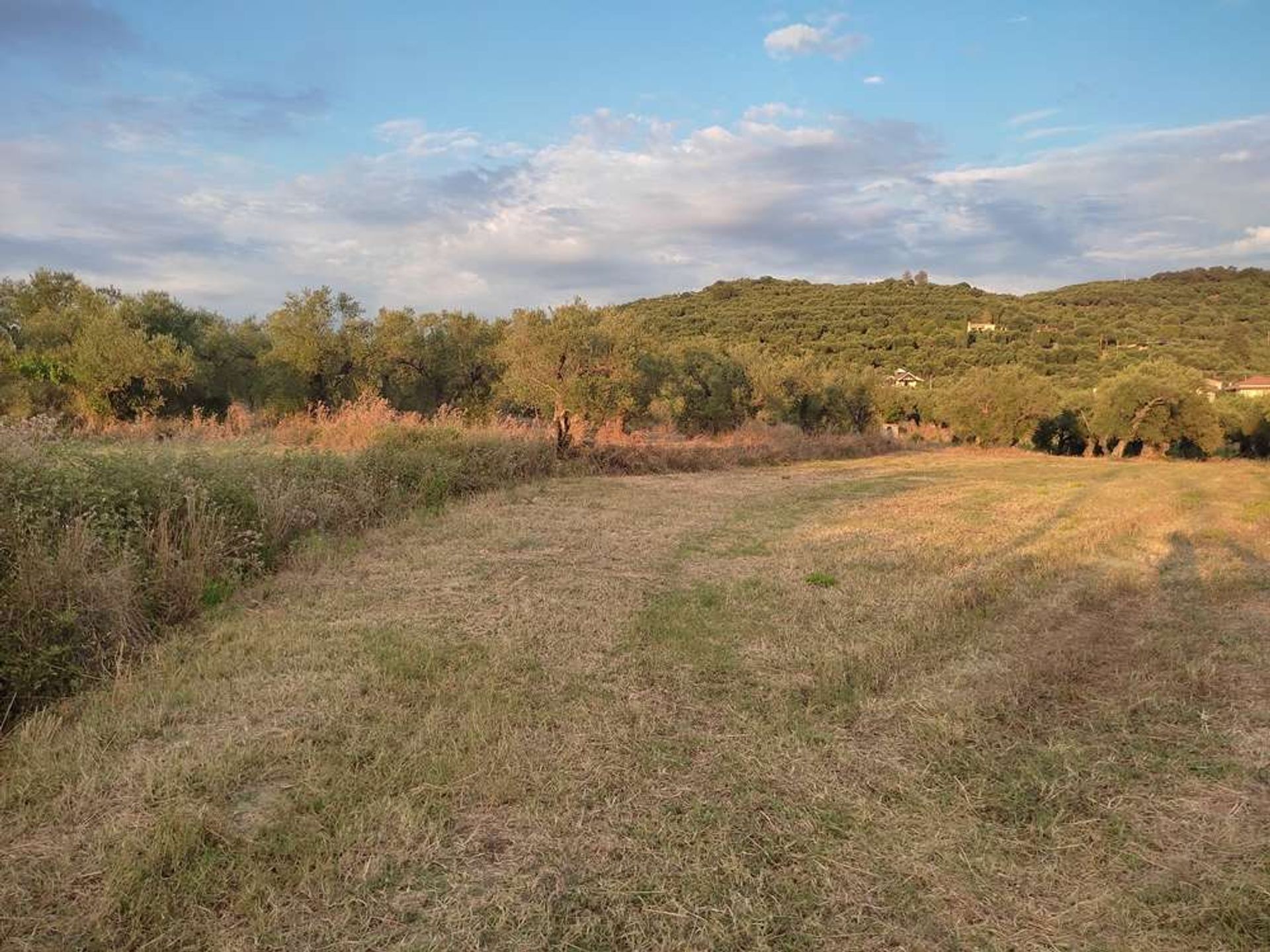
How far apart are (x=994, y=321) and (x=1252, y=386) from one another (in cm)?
3531

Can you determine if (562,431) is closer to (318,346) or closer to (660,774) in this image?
(318,346)

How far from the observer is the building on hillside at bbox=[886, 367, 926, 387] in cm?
5584

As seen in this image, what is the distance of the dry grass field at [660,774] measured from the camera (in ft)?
8.87

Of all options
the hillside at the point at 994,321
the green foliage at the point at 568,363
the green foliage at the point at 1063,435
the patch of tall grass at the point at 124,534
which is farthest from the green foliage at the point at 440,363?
the green foliage at the point at 1063,435

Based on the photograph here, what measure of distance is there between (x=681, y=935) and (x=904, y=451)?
3829 centimetres

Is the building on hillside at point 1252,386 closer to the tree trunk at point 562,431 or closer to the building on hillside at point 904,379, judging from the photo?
the building on hillside at point 904,379

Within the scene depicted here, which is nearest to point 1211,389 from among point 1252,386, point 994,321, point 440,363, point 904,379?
point 1252,386

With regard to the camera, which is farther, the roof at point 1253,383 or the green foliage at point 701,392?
the roof at point 1253,383

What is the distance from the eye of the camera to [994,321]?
263 feet

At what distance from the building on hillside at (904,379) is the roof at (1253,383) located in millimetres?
20192

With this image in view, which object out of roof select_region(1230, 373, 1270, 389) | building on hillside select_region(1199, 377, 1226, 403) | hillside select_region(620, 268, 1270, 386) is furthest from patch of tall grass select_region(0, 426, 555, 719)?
roof select_region(1230, 373, 1270, 389)

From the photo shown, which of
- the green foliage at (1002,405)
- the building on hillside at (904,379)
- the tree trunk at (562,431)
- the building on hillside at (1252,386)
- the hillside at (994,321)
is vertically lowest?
the tree trunk at (562,431)

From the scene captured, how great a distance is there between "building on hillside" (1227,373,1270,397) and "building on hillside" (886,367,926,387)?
19.8m

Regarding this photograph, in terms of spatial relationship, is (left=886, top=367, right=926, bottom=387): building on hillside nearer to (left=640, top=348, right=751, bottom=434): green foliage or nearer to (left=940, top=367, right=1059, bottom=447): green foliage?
(left=940, top=367, right=1059, bottom=447): green foliage
